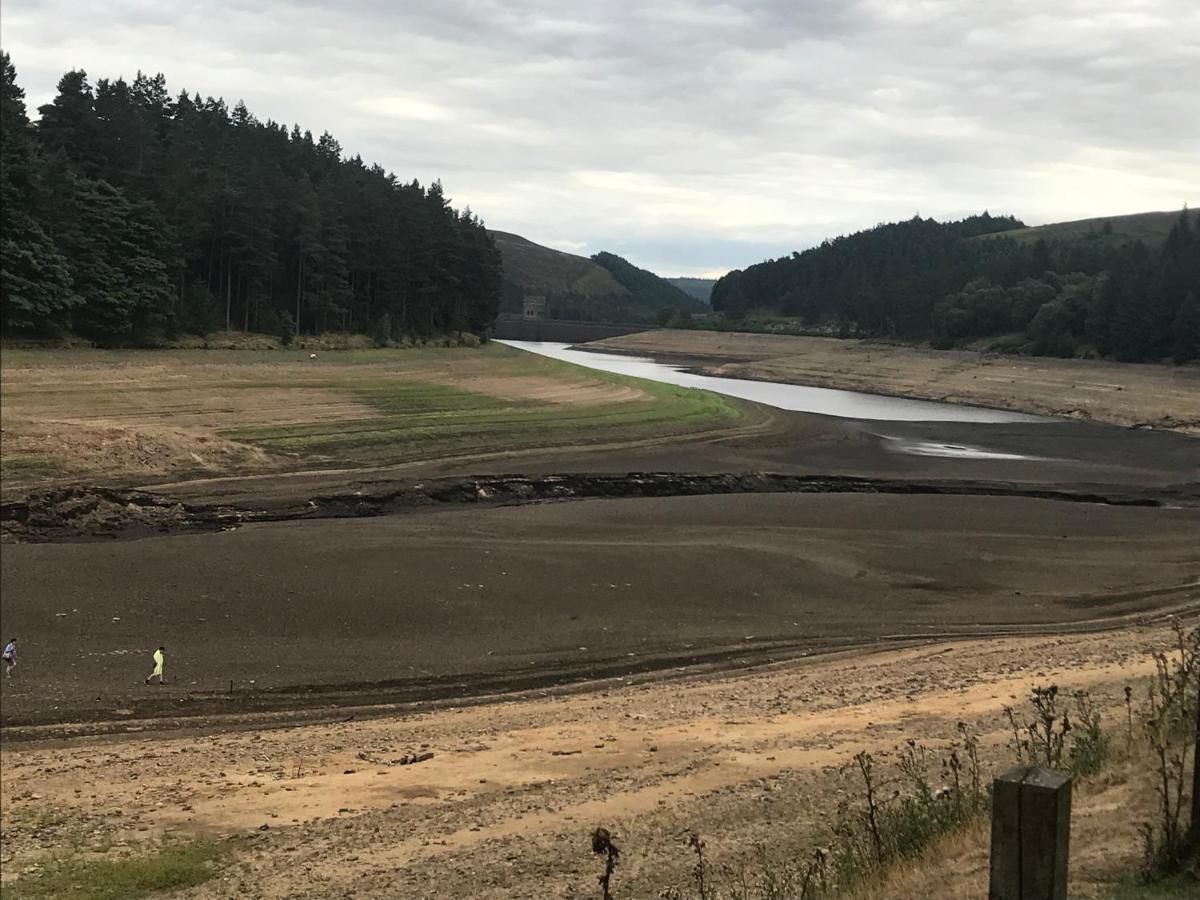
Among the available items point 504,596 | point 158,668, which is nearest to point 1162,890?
point 158,668

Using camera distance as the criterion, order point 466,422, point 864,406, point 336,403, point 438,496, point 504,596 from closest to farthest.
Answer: point 504,596 → point 438,496 → point 466,422 → point 336,403 → point 864,406

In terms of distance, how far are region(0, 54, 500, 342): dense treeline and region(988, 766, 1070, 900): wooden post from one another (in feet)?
139

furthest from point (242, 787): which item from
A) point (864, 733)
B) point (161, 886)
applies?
point (864, 733)

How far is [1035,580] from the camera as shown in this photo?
68.4 feet

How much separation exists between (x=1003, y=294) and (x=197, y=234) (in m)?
76.8

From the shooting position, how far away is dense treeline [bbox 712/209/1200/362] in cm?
7712

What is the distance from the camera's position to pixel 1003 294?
99.5m

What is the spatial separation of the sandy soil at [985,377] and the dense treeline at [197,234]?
3023 centimetres

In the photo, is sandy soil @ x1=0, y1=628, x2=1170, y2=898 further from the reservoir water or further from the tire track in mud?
the reservoir water

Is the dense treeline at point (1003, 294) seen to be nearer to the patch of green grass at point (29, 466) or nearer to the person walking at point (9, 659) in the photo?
the patch of green grass at point (29, 466)

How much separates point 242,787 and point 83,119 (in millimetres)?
52378

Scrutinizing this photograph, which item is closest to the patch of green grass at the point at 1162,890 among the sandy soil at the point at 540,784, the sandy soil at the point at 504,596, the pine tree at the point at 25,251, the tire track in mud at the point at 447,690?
the sandy soil at the point at 540,784

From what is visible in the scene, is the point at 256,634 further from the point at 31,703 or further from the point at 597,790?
the point at 597,790

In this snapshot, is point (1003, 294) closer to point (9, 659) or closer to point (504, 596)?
point (504, 596)
